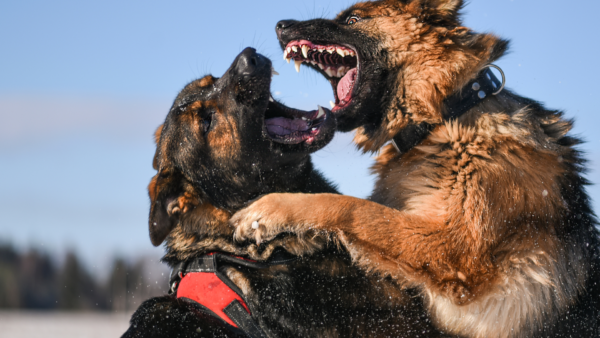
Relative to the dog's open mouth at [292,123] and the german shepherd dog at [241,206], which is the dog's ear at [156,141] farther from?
the dog's open mouth at [292,123]

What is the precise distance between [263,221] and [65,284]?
65.4 meters

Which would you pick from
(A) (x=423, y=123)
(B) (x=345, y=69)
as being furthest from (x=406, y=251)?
(B) (x=345, y=69)

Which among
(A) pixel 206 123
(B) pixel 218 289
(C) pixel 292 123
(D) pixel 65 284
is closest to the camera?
(B) pixel 218 289

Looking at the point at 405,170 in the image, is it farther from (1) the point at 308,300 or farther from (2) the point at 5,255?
(2) the point at 5,255

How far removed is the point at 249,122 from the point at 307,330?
5.30 feet

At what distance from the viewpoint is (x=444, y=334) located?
3.63 m

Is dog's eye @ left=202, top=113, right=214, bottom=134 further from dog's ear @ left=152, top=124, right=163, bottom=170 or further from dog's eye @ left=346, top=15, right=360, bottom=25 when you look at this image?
dog's eye @ left=346, top=15, right=360, bottom=25

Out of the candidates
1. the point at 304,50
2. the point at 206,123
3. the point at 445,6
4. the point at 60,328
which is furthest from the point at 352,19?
the point at 60,328

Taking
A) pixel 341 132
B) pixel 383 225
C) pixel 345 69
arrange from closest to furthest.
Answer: pixel 383 225
pixel 341 132
pixel 345 69

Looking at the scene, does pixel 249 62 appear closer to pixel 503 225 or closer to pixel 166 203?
pixel 166 203

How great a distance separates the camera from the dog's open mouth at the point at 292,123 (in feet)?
13.2

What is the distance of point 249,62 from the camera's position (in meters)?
4.05

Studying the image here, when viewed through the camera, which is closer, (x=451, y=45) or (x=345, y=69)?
(x=451, y=45)

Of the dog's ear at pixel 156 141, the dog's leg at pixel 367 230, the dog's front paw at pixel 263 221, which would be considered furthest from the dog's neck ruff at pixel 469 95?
the dog's ear at pixel 156 141
